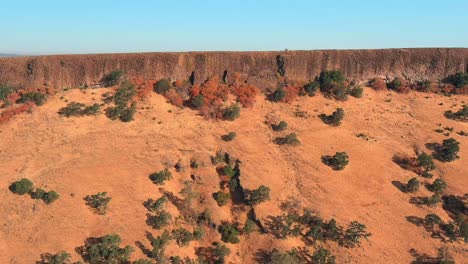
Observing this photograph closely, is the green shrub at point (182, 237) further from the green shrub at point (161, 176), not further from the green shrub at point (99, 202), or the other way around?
the green shrub at point (99, 202)

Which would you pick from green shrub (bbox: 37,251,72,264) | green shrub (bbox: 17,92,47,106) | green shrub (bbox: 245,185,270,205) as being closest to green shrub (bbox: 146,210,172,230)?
green shrub (bbox: 37,251,72,264)

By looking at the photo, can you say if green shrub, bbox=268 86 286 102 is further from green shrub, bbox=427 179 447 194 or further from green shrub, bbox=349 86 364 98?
green shrub, bbox=427 179 447 194

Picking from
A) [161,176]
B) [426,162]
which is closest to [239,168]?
[161,176]

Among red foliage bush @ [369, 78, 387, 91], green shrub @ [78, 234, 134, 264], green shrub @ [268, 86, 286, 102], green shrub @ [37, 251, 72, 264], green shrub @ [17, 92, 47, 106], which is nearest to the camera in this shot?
green shrub @ [37, 251, 72, 264]

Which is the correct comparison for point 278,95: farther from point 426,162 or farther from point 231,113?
point 426,162

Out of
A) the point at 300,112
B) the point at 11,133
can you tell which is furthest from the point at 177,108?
the point at 11,133

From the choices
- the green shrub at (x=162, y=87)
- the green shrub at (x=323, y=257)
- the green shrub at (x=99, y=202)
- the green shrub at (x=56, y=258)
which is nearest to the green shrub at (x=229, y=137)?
the green shrub at (x=162, y=87)

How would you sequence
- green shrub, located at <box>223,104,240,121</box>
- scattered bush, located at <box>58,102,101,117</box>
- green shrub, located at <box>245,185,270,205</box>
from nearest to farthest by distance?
green shrub, located at <box>245,185,270,205</box>, scattered bush, located at <box>58,102,101,117</box>, green shrub, located at <box>223,104,240,121</box>

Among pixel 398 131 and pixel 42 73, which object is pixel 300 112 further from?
pixel 42 73
